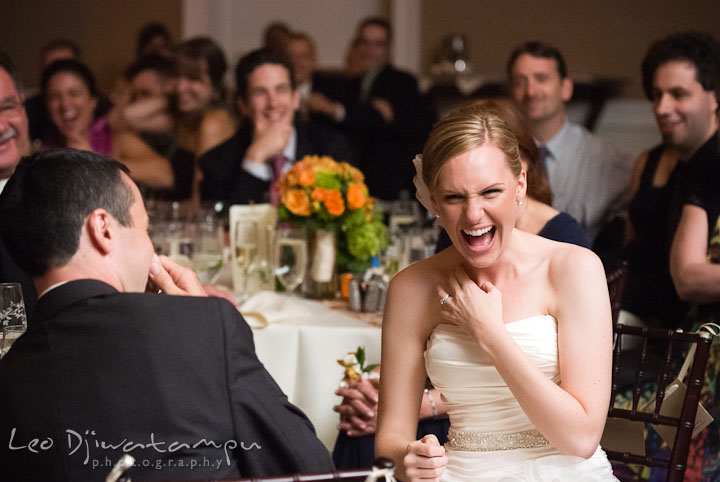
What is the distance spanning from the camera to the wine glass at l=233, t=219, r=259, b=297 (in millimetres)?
3051

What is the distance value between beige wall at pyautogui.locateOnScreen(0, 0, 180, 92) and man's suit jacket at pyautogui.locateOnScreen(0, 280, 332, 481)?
6621mm

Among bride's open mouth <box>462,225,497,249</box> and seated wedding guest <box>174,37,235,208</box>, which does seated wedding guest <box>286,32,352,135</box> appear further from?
bride's open mouth <box>462,225,497,249</box>

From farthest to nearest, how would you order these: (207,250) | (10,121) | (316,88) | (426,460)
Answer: (316,88)
(207,250)
(10,121)
(426,460)

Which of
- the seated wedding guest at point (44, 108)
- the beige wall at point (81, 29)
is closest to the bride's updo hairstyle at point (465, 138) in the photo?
the seated wedding guest at point (44, 108)

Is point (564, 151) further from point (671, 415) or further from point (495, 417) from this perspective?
point (495, 417)

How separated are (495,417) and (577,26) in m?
5.32

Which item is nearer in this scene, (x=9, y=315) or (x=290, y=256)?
(x=9, y=315)

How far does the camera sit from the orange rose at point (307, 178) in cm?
296

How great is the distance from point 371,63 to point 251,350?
Answer: 4.96m

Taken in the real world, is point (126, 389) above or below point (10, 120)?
below

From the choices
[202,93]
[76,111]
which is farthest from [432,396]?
[76,111]

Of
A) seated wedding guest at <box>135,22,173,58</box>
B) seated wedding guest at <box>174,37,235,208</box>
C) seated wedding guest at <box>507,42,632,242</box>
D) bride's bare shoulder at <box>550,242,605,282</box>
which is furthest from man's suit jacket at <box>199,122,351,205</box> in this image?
seated wedding guest at <box>135,22,173,58</box>

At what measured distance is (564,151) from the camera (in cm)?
418

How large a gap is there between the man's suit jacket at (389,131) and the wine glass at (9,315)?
4.07 m
